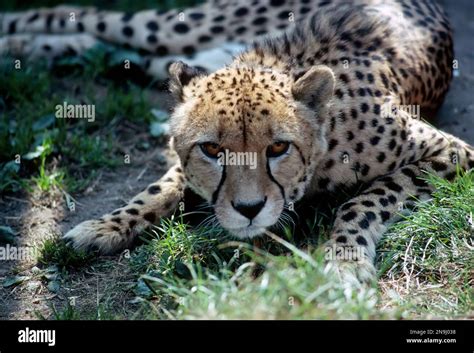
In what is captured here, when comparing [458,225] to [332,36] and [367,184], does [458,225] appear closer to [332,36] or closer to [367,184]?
[367,184]

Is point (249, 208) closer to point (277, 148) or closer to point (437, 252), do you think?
point (277, 148)

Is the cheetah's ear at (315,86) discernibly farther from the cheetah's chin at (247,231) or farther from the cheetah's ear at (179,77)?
the cheetah's chin at (247,231)

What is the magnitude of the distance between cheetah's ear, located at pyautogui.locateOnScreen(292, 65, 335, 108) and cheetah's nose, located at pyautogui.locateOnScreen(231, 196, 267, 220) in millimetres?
713

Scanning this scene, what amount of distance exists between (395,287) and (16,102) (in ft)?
12.2

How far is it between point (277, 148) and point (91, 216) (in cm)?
171

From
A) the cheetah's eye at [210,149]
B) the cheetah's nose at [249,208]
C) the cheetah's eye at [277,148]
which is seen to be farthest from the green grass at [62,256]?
the cheetah's eye at [277,148]

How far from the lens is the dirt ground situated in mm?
4941

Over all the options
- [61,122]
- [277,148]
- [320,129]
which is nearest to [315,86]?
[320,129]

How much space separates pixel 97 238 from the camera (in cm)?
530

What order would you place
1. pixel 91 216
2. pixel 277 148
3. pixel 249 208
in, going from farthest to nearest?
pixel 91 216 < pixel 277 148 < pixel 249 208

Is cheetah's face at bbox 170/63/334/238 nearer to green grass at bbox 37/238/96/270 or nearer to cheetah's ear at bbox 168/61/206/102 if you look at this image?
cheetah's ear at bbox 168/61/206/102

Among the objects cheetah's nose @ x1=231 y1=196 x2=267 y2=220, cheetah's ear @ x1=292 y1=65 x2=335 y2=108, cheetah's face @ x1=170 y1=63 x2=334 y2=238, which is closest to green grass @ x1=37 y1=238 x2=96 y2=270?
cheetah's face @ x1=170 y1=63 x2=334 y2=238
